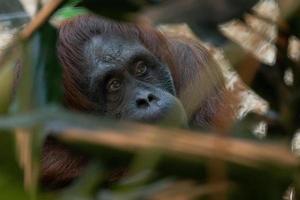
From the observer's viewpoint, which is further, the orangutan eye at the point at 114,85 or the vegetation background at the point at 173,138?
the orangutan eye at the point at 114,85

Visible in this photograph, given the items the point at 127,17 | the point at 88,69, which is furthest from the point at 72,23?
the point at 127,17

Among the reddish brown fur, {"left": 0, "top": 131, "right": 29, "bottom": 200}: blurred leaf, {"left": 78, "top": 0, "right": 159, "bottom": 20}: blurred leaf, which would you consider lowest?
the reddish brown fur

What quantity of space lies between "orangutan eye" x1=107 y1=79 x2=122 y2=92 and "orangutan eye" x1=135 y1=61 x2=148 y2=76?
0.25 feet

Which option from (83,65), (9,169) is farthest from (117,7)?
(83,65)

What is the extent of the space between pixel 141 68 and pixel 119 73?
0.10 metres

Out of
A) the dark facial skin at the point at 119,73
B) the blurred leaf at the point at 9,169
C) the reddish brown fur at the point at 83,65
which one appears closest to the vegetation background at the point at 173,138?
the blurred leaf at the point at 9,169

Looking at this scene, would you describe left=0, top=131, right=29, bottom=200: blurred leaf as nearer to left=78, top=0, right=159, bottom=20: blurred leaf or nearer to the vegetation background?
the vegetation background

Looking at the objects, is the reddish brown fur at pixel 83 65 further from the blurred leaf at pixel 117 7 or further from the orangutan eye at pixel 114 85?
the blurred leaf at pixel 117 7

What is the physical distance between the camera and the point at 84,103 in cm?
261

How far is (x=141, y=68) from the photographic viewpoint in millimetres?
2689

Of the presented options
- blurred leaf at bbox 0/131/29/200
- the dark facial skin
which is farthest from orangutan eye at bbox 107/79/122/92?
blurred leaf at bbox 0/131/29/200

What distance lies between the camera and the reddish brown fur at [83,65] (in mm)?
2469

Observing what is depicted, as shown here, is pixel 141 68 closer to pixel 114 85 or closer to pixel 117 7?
pixel 114 85

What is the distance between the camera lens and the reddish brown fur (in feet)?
8.10
